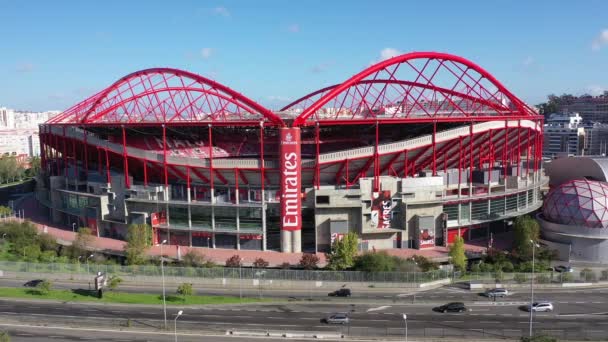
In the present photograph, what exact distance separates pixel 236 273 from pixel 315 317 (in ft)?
35.6

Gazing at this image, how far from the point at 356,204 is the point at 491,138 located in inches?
891

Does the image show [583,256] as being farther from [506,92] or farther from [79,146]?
[79,146]

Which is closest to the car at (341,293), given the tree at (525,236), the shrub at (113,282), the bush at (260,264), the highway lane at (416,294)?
the highway lane at (416,294)

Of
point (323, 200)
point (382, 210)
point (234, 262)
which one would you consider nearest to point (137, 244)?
point (234, 262)

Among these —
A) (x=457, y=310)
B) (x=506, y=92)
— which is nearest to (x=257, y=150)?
(x=506, y=92)

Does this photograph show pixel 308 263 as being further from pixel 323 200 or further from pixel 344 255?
pixel 323 200

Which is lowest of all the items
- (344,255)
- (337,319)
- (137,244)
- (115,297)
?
(115,297)

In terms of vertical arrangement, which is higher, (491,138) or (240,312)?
(491,138)

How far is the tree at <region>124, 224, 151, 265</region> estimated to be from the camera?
47094 mm

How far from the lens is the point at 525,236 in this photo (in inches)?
1908

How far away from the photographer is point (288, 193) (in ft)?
166

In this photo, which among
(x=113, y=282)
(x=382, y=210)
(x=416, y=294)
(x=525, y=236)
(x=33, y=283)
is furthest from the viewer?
(x=382, y=210)

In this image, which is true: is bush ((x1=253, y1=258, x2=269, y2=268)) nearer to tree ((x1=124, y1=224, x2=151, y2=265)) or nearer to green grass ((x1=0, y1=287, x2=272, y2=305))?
green grass ((x1=0, y1=287, x2=272, y2=305))

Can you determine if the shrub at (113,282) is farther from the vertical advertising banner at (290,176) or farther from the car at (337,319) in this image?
the car at (337,319)
